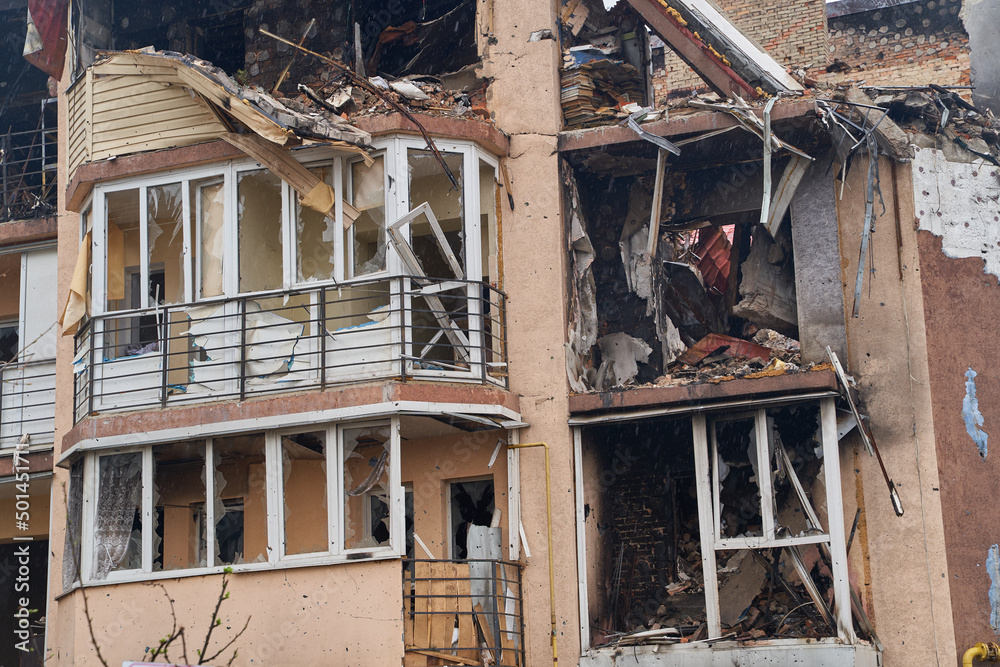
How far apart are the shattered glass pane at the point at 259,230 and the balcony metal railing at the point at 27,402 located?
12.6 ft

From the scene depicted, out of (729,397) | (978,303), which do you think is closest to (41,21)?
(729,397)

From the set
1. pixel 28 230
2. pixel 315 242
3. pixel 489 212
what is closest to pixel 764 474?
pixel 489 212

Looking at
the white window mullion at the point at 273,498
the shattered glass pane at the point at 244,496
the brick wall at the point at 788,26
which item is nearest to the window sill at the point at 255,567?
the white window mullion at the point at 273,498

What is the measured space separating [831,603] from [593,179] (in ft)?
18.5

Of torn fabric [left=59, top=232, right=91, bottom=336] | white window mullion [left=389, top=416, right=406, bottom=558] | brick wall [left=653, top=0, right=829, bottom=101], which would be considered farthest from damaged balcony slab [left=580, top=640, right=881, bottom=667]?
brick wall [left=653, top=0, right=829, bottom=101]

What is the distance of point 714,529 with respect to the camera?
11.8 metres

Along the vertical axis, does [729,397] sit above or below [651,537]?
above

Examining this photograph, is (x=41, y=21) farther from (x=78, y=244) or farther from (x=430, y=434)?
(x=430, y=434)

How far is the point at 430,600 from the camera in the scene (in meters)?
11.7

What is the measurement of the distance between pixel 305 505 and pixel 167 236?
3.61 metres

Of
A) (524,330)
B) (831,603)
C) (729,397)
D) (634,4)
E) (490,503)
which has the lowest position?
(831,603)

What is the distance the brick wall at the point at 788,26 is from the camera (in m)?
19.5

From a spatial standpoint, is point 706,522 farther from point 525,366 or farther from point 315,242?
point 315,242

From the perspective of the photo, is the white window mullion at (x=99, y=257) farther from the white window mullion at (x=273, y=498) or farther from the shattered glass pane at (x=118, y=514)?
the white window mullion at (x=273, y=498)
